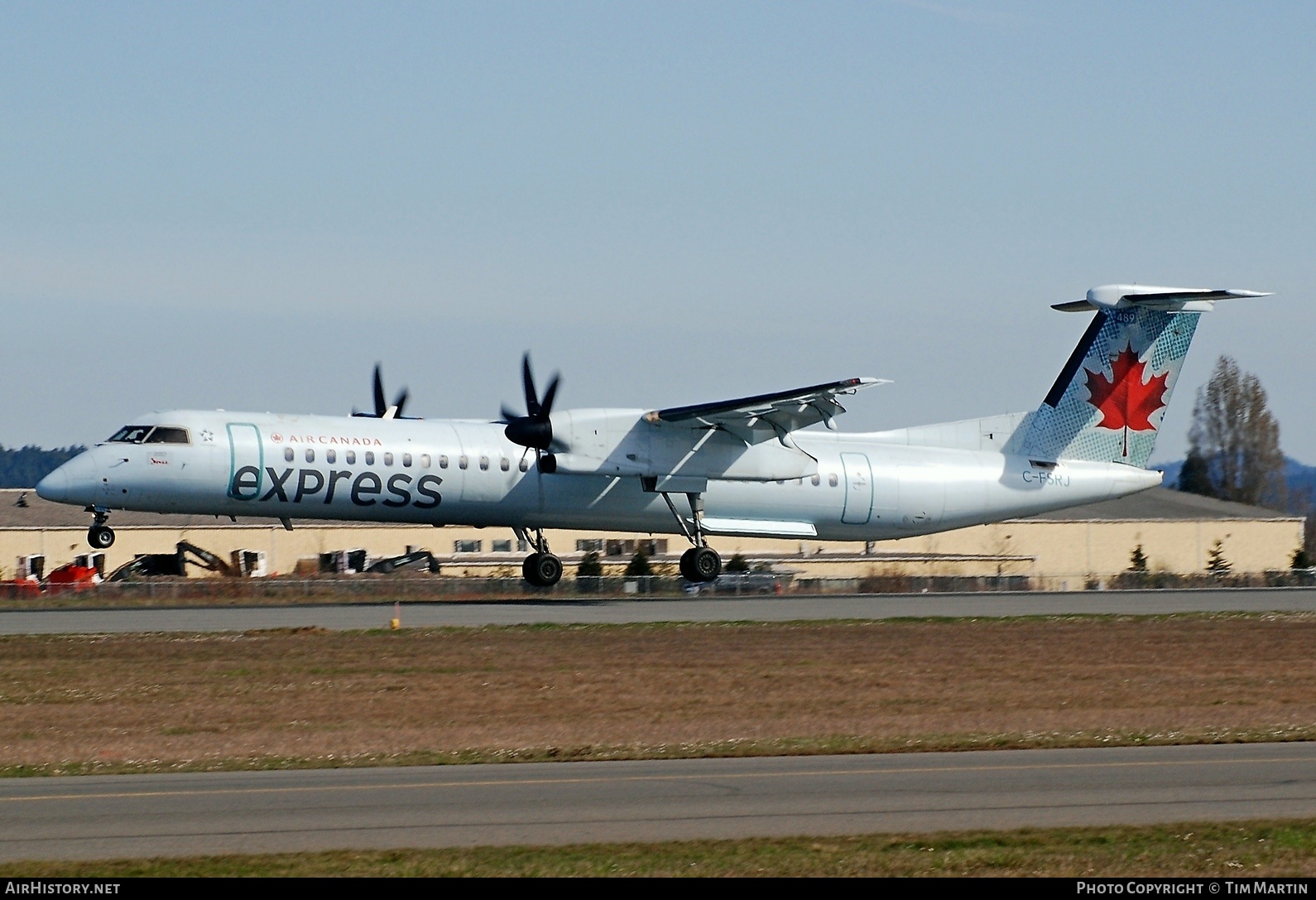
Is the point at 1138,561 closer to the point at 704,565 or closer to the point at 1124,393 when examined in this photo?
the point at 1124,393

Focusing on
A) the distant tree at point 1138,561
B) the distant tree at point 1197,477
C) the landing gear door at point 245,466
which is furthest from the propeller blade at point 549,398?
the distant tree at point 1197,477

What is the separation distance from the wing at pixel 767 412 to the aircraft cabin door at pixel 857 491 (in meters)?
2.42

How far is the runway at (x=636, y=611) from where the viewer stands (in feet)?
95.7

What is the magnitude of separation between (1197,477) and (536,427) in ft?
238

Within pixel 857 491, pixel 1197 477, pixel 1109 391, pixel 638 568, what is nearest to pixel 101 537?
pixel 857 491

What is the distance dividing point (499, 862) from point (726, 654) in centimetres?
1592

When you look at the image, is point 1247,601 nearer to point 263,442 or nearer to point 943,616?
point 943,616

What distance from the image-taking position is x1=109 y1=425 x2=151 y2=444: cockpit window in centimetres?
3169

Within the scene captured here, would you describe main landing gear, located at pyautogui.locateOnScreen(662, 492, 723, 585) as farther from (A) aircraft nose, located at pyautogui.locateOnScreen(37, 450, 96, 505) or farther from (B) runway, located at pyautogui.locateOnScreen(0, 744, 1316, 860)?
(B) runway, located at pyautogui.locateOnScreen(0, 744, 1316, 860)

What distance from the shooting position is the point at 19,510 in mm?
56562

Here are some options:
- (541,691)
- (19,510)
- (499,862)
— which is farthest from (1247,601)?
(19,510)

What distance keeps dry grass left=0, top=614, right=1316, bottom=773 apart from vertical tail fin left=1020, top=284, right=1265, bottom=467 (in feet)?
32.0

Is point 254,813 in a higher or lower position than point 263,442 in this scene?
→ lower

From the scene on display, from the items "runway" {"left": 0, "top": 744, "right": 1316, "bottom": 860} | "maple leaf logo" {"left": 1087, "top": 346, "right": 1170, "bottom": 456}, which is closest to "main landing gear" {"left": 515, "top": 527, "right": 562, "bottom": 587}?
"maple leaf logo" {"left": 1087, "top": 346, "right": 1170, "bottom": 456}
